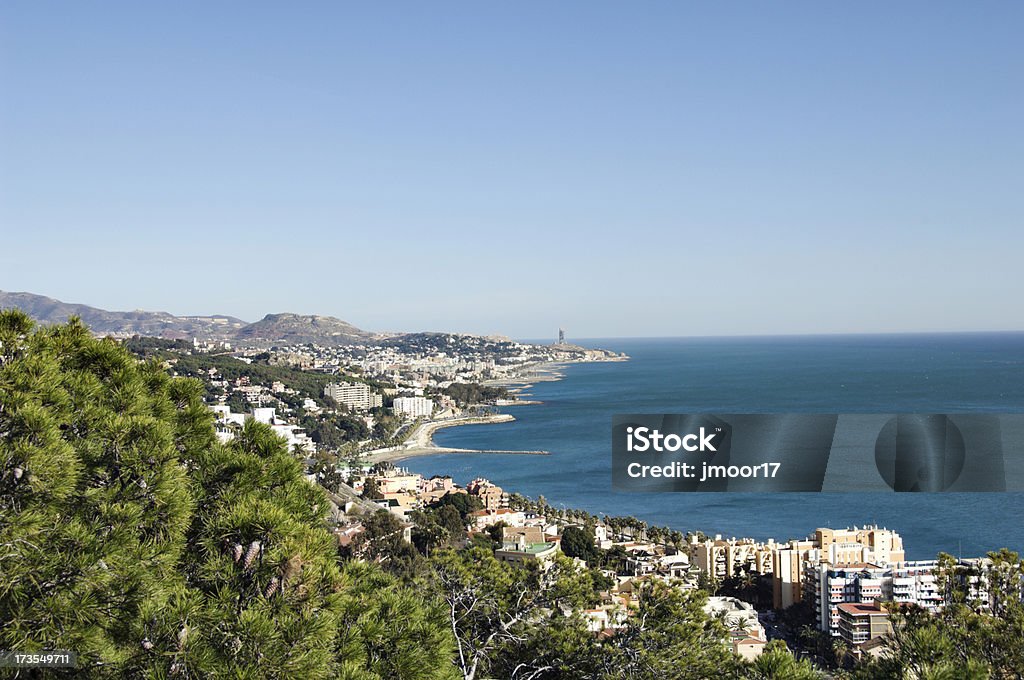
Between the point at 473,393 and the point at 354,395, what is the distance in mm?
9180

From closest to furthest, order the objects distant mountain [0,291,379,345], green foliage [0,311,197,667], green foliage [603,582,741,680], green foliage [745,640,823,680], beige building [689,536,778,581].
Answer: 1. green foliage [0,311,197,667]
2. green foliage [745,640,823,680]
3. green foliage [603,582,741,680]
4. beige building [689,536,778,581]
5. distant mountain [0,291,379,345]

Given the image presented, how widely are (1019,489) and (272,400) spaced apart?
76.5 feet

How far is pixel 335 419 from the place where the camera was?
31094mm

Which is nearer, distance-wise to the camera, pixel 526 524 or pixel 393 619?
pixel 393 619

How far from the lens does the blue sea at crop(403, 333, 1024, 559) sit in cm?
1447

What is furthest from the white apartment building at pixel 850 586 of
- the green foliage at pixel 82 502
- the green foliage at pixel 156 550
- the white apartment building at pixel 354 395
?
the white apartment building at pixel 354 395

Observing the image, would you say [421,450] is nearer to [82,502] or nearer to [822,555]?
[822,555]

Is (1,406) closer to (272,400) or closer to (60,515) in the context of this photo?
(60,515)

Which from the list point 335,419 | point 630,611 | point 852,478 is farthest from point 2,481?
point 335,419

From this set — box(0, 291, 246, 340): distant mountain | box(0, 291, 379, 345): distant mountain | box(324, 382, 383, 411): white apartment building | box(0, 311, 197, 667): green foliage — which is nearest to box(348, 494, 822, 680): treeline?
box(0, 311, 197, 667): green foliage

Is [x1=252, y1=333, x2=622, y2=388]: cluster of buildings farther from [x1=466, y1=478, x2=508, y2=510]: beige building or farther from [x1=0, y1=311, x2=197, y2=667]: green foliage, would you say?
[x1=0, y1=311, x2=197, y2=667]: green foliage

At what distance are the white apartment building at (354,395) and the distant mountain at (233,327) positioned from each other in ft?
92.4

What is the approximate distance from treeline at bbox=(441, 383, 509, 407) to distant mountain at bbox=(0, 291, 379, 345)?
2642cm

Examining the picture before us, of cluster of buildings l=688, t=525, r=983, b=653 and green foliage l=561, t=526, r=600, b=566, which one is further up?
cluster of buildings l=688, t=525, r=983, b=653
